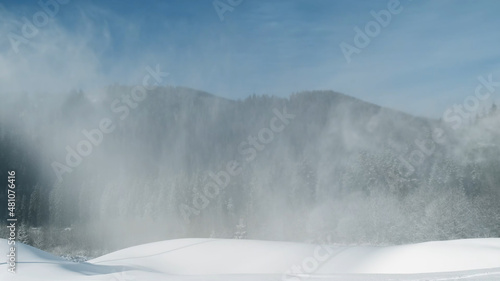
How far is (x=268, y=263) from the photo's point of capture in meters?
12.8

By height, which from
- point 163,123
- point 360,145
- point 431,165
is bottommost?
point 431,165

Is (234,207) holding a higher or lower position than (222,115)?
lower

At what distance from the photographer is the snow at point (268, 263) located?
28.6 ft

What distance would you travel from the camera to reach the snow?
28.6 feet

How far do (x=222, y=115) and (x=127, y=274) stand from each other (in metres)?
74.7

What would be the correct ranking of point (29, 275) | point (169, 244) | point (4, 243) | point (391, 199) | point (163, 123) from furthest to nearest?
point (163, 123) < point (391, 199) < point (169, 244) < point (4, 243) < point (29, 275)

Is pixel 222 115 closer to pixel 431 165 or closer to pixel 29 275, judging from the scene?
pixel 431 165

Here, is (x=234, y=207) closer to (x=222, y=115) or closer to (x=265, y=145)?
(x=265, y=145)

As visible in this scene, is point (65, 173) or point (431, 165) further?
point (65, 173)

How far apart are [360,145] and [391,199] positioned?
61.0ft

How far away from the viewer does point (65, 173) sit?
202 ft

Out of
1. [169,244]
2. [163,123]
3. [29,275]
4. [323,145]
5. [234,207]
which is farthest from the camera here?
[163,123]

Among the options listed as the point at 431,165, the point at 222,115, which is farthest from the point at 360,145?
the point at 222,115

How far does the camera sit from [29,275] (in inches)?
341
